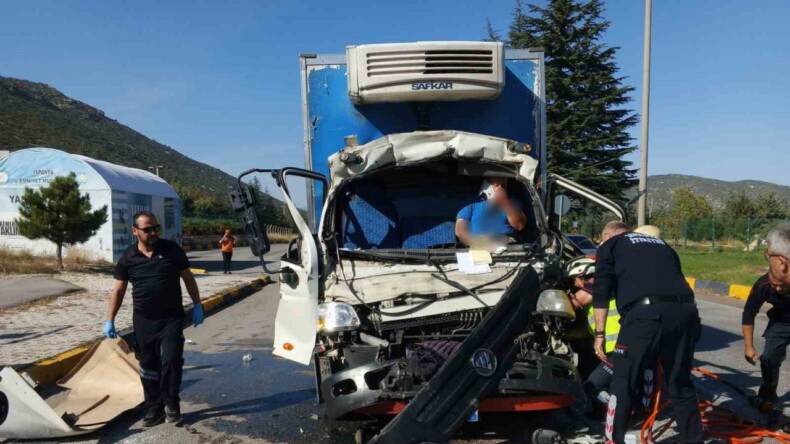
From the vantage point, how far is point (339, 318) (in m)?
4.34

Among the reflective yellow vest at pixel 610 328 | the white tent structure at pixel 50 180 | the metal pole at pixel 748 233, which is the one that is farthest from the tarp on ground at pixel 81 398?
the metal pole at pixel 748 233

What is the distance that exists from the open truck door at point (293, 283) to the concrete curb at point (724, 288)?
33.6 feet

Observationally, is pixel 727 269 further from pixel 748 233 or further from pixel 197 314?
pixel 197 314

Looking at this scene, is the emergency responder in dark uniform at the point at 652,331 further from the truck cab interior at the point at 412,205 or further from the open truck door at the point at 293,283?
the open truck door at the point at 293,283

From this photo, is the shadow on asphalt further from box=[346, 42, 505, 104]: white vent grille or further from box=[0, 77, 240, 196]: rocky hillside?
box=[0, 77, 240, 196]: rocky hillside

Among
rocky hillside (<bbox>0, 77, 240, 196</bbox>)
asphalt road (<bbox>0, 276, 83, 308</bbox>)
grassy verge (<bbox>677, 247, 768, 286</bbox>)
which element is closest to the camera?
asphalt road (<bbox>0, 276, 83, 308</bbox>)

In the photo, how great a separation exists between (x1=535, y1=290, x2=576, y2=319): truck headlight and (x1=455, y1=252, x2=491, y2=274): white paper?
496 millimetres

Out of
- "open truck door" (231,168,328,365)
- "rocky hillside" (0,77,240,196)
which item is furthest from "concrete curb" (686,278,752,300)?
"rocky hillside" (0,77,240,196)

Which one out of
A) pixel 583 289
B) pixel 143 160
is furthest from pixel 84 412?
pixel 143 160

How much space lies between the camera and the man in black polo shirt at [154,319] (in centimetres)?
500

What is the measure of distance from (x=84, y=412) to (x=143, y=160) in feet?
222

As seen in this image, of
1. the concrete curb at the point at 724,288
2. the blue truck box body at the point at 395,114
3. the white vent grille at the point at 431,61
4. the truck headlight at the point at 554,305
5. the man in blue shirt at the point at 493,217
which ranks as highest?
the white vent grille at the point at 431,61

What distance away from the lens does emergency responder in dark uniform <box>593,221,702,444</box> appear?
3.83m

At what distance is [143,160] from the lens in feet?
220
